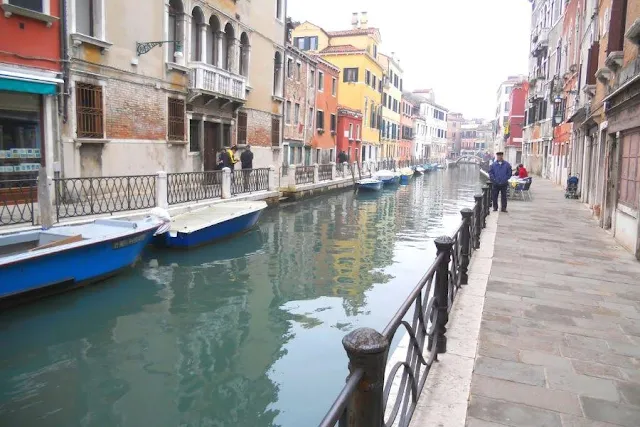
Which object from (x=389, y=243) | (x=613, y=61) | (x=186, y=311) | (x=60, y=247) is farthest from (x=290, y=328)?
(x=613, y=61)

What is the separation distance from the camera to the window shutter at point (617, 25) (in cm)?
1015

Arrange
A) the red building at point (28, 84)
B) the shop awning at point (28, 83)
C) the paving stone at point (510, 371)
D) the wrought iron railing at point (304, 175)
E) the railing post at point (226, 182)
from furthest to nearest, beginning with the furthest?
the wrought iron railing at point (304, 175) < the railing post at point (226, 182) < the red building at point (28, 84) < the shop awning at point (28, 83) < the paving stone at point (510, 371)

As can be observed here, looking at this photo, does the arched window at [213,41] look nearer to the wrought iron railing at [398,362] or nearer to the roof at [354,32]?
the wrought iron railing at [398,362]

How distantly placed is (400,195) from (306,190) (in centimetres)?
724

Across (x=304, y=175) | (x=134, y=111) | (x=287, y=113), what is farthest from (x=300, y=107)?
(x=134, y=111)

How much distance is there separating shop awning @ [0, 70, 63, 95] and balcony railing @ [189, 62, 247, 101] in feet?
17.1

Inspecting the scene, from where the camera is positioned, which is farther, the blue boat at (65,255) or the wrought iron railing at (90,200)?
the wrought iron railing at (90,200)

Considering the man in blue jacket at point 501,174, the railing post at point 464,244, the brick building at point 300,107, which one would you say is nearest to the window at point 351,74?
the brick building at point 300,107

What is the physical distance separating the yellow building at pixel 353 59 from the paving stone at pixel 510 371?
109 feet

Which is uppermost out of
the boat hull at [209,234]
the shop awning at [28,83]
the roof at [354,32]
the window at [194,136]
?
the roof at [354,32]

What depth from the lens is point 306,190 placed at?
2091cm

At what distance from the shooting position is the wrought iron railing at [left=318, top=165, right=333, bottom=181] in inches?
922

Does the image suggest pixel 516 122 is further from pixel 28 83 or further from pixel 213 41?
pixel 28 83

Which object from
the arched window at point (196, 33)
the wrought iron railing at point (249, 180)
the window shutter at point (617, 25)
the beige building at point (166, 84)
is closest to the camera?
the window shutter at point (617, 25)
